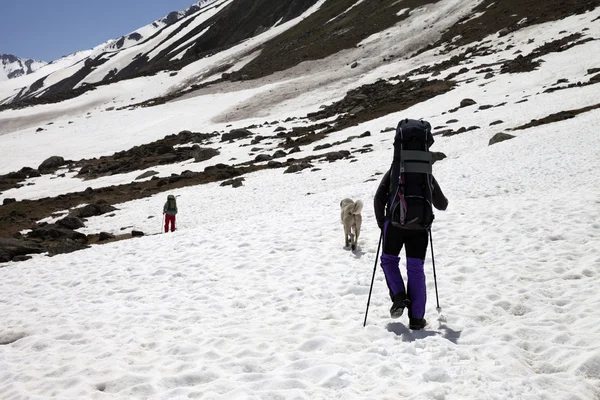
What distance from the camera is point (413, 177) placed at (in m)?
6.02

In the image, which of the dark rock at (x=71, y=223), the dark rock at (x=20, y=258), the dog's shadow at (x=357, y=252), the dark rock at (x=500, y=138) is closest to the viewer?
the dog's shadow at (x=357, y=252)

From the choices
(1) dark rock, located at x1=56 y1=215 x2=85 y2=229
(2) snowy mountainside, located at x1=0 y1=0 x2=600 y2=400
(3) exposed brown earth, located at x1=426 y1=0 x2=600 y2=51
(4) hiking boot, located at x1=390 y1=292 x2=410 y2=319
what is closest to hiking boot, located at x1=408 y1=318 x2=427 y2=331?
(2) snowy mountainside, located at x1=0 y1=0 x2=600 y2=400

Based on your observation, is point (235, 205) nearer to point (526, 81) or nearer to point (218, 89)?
point (526, 81)

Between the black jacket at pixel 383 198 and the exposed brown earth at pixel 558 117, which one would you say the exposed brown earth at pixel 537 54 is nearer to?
the exposed brown earth at pixel 558 117

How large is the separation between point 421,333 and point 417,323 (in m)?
0.15

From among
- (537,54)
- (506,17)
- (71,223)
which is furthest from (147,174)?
(506,17)

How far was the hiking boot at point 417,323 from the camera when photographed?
20.4ft

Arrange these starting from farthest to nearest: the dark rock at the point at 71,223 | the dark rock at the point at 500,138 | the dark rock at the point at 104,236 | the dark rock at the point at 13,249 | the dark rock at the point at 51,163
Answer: the dark rock at the point at 51,163 < the dark rock at the point at 500,138 < the dark rock at the point at 71,223 < the dark rock at the point at 104,236 < the dark rock at the point at 13,249

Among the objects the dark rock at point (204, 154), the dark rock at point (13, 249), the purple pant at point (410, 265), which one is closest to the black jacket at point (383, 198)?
the purple pant at point (410, 265)

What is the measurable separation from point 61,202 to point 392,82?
138ft

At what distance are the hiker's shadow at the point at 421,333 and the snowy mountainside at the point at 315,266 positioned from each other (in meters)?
0.04

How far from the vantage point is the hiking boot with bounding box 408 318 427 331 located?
6.22 m

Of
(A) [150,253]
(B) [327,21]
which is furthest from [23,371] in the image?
(B) [327,21]

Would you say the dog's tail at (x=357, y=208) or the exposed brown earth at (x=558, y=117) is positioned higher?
the exposed brown earth at (x=558, y=117)
